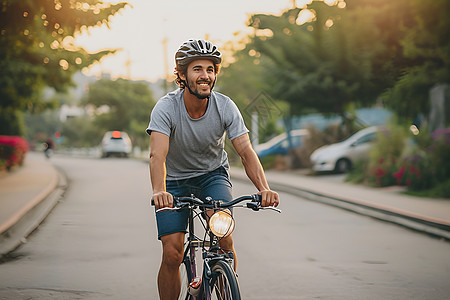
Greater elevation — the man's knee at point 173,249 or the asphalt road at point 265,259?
the man's knee at point 173,249

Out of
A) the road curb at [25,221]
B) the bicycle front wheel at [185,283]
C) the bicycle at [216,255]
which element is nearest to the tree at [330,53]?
the road curb at [25,221]

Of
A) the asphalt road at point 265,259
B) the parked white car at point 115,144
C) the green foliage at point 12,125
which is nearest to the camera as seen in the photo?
the asphalt road at point 265,259

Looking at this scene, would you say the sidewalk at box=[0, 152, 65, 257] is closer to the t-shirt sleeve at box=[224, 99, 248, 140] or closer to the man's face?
the t-shirt sleeve at box=[224, 99, 248, 140]

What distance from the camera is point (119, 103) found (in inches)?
2386

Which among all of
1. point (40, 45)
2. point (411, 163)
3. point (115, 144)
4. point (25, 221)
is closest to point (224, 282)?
point (25, 221)

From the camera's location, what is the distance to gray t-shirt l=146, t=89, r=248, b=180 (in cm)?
380

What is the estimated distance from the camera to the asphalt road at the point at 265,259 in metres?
5.59

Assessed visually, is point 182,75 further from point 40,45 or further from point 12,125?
point 12,125

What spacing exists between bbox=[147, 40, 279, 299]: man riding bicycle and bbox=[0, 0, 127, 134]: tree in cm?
687

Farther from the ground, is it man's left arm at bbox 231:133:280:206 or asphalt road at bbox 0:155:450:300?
man's left arm at bbox 231:133:280:206

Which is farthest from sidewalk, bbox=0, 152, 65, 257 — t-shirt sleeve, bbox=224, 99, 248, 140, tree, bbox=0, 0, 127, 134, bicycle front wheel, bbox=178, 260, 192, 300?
t-shirt sleeve, bbox=224, 99, 248, 140

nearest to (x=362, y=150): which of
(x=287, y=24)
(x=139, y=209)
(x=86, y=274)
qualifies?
(x=287, y=24)

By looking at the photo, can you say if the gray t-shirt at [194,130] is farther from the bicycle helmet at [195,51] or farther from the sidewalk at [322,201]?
the sidewalk at [322,201]

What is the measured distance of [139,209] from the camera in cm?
1209
